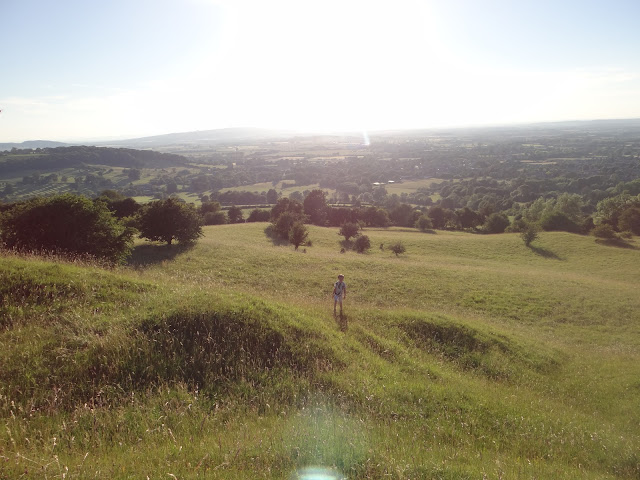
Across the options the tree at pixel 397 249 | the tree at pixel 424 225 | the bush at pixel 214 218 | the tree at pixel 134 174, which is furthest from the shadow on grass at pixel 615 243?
the tree at pixel 134 174

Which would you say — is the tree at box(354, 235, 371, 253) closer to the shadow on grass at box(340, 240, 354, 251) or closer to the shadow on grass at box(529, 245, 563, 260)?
the shadow on grass at box(340, 240, 354, 251)

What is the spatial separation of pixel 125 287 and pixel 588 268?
50985 mm

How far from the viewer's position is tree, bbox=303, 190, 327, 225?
7531cm

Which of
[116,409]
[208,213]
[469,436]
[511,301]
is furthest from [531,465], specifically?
[208,213]

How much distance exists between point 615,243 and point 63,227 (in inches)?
2652

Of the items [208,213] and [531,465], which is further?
[208,213]

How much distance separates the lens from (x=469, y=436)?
659cm

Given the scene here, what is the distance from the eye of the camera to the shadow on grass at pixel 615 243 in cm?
4719

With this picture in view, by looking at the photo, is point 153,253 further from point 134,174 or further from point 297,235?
point 134,174

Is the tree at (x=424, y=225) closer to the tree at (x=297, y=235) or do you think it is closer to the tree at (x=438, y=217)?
the tree at (x=438, y=217)

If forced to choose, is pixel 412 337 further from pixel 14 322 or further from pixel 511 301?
pixel 511 301

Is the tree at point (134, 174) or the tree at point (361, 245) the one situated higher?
the tree at point (134, 174)

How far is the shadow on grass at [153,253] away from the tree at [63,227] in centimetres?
561

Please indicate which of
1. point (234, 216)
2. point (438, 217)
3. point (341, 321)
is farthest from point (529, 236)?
point (234, 216)
